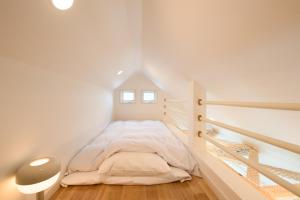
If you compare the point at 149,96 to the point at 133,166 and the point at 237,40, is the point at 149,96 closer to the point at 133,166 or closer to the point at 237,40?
the point at 133,166

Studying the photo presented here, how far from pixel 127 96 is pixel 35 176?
4.48 m

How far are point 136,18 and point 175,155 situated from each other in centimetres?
157

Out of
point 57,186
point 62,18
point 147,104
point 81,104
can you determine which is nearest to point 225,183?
point 57,186

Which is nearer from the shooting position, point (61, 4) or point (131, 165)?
point (61, 4)

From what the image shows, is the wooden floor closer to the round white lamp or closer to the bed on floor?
the bed on floor

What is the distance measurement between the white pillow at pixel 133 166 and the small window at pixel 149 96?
381cm

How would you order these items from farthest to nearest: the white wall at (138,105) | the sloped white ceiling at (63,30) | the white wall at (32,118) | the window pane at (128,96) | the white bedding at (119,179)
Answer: the window pane at (128,96) < the white wall at (138,105) < the white bedding at (119,179) < the white wall at (32,118) < the sloped white ceiling at (63,30)

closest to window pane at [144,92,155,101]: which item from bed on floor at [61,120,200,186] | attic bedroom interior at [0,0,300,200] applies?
attic bedroom interior at [0,0,300,200]

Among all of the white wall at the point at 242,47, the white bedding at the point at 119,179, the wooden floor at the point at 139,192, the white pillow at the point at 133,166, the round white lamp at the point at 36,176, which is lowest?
the wooden floor at the point at 139,192

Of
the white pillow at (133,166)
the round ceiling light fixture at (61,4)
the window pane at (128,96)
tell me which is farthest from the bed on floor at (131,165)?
the window pane at (128,96)

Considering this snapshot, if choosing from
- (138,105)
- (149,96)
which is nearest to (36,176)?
(138,105)

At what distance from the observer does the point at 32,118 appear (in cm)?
106

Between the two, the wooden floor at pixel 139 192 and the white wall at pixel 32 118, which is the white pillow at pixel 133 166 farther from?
the white wall at pixel 32 118

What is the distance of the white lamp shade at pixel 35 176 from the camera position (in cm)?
81
